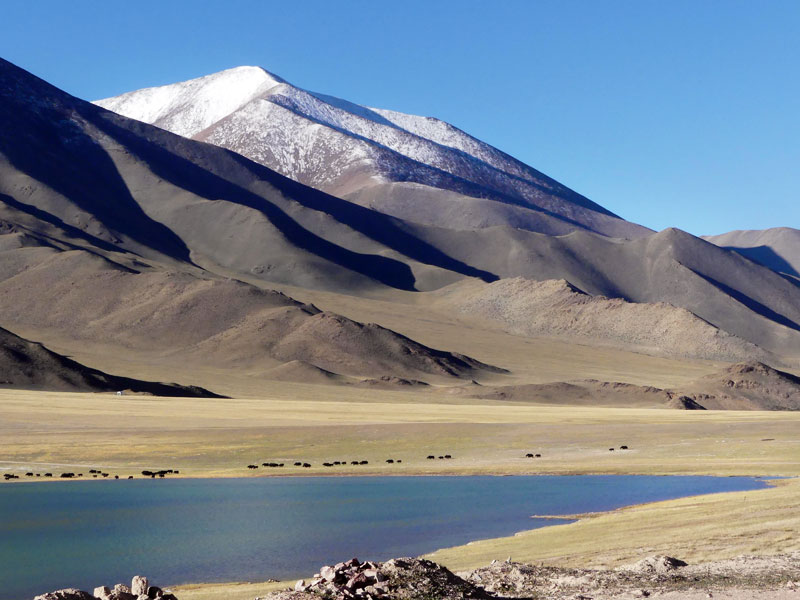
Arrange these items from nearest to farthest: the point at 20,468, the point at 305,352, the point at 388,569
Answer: the point at 388,569, the point at 20,468, the point at 305,352

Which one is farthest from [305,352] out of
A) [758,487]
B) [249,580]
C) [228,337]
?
[249,580]

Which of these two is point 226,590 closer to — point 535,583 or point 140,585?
point 140,585

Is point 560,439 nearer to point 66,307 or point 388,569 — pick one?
point 388,569

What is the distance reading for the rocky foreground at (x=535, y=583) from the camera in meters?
17.6

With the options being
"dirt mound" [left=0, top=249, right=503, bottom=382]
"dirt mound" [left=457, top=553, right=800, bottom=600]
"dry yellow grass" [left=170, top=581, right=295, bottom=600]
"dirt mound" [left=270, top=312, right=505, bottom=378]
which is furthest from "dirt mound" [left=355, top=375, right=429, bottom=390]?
"dirt mound" [left=457, top=553, right=800, bottom=600]

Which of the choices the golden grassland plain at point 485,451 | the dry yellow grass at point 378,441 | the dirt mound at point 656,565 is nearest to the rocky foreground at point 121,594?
the golden grassland plain at point 485,451

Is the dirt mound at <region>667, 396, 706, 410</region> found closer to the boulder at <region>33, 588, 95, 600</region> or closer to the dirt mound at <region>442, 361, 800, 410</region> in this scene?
the dirt mound at <region>442, 361, 800, 410</region>

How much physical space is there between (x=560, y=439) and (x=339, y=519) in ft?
115

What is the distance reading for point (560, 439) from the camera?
72.9 meters

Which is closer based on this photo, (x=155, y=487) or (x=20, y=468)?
(x=155, y=487)

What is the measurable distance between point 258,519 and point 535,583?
22.0m

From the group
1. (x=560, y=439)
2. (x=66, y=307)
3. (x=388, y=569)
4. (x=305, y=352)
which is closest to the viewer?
(x=388, y=569)

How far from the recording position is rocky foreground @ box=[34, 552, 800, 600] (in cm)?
1762

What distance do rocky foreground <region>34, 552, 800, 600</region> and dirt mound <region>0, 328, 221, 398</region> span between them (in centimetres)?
11231
